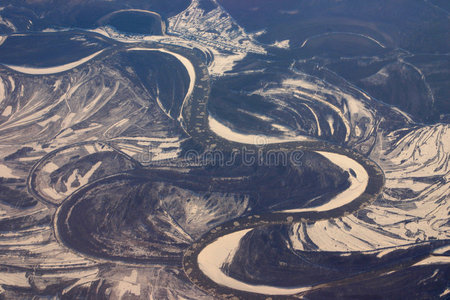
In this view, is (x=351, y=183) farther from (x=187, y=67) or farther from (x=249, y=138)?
(x=187, y=67)

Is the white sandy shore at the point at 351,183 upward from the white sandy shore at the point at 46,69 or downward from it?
upward

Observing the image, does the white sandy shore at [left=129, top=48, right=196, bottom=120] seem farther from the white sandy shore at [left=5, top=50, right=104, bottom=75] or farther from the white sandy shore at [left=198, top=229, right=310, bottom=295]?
the white sandy shore at [left=198, top=229, right=310, bottom=295]

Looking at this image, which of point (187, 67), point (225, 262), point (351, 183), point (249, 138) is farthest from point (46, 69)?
point (351, 183)

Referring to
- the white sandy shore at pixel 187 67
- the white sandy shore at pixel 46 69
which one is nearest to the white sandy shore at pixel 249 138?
the white sandy shore at pixel 187 67

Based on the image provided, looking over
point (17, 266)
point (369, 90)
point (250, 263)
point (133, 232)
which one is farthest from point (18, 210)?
point (369, 90)

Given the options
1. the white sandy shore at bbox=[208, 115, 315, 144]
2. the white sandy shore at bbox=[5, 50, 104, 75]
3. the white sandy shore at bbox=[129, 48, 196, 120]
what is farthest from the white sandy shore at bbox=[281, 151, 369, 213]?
the white sandy shore at bbox=[5, 50, 104, 75]

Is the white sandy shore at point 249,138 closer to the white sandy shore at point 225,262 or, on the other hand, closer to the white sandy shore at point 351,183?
the white sandy shore at point 351,183

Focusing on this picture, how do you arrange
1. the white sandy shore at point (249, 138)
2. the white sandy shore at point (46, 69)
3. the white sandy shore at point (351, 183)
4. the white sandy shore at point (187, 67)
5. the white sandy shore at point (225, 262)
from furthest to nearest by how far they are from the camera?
1. the white sandy shore at point (46, 69)
2. the white sandy shore at point (187, 67)
3. the white sandy shore at point (249, 138)
4. the white sandy shore at point (351, 183)
5. the white sandy shore at point (225, 262)

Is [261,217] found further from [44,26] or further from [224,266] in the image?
[44,26]

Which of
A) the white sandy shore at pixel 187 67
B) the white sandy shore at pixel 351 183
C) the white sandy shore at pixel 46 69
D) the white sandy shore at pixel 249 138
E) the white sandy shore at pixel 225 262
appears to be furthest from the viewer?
the white sandy shore at pixel 46 69

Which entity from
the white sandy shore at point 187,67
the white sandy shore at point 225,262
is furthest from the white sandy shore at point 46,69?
the white sandy shore at point 225,262

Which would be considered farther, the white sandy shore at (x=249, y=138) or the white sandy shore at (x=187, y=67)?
the white sandy shore at (x=187, y=67)

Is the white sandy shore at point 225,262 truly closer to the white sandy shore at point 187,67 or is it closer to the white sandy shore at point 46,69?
the white sandy shore at point 187,67
